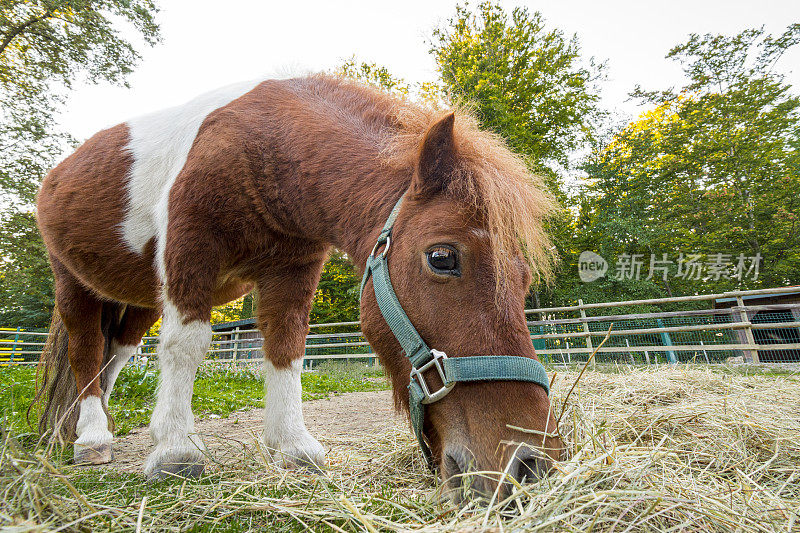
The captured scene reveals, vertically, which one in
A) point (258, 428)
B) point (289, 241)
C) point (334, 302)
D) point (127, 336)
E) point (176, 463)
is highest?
point (289, 241)

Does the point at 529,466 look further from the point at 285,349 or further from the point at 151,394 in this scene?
the point at 151,394

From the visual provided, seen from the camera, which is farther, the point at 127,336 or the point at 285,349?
the point at 127,336

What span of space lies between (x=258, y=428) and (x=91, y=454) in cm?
127


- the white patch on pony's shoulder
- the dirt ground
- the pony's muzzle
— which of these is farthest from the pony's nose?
the white patch on pony's shoulder

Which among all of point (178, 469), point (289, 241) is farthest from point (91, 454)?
point (289, 241)

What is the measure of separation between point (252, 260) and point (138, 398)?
4.15m

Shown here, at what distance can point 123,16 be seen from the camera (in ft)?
32.1

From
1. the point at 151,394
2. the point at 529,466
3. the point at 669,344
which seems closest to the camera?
the point at 529,466

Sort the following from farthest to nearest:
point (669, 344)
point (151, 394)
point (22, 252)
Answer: point (22, 252) < point (669, 344) < point (151, 394)

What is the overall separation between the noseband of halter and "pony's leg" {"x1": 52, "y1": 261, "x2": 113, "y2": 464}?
2.57 m

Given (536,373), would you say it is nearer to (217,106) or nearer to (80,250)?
(217,106)

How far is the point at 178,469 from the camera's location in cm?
189

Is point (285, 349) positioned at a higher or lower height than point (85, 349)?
lower

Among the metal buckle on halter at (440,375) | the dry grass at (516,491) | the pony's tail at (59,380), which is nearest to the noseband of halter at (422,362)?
the metal buckle on halter at (440,375)
